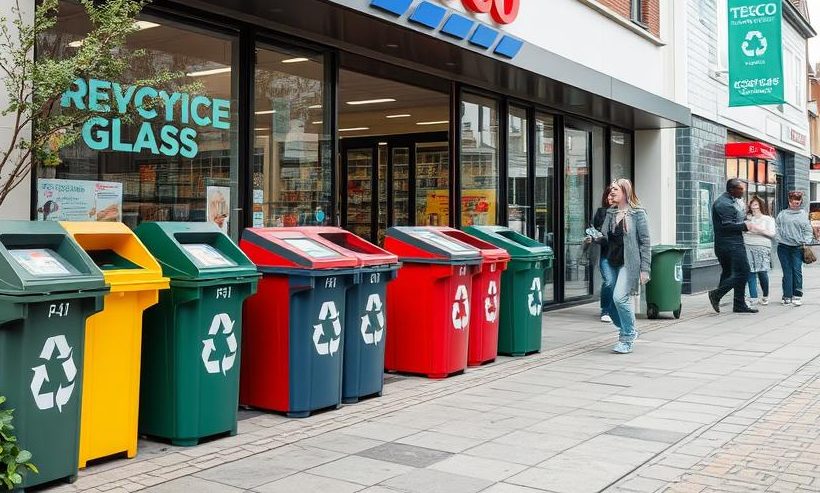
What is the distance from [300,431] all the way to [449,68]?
6130mm

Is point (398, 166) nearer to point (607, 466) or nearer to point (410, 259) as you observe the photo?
point (410, 259)

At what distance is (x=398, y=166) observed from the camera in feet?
52.7

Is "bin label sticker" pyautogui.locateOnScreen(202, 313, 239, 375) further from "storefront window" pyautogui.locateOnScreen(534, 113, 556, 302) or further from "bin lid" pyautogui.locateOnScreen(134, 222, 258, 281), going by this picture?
"storefront window" pyautogui.locateOnScreen(534, 113, 556, 302)

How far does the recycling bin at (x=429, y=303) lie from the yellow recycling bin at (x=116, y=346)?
289cm

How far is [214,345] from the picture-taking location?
17.9 feet

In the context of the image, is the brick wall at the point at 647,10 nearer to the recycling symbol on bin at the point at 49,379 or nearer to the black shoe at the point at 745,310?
the black shoe at the point at 745,310

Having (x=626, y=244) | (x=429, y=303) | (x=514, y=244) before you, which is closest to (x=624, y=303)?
(x=626, y=244)

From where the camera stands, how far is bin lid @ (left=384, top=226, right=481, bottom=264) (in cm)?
748

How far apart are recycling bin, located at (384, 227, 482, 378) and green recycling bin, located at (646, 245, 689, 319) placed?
17.0ft

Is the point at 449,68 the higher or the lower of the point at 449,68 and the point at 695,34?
the lower

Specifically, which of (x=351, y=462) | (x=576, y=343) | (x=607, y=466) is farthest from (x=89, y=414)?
(x=576, y=343)

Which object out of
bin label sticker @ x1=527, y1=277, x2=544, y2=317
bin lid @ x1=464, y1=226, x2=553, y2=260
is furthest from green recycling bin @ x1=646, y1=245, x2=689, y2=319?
bin label sticker @ x1=527, y1=277, x2=544, y2=317

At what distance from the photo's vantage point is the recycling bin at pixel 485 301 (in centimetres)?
818

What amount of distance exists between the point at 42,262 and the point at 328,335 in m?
2.25
